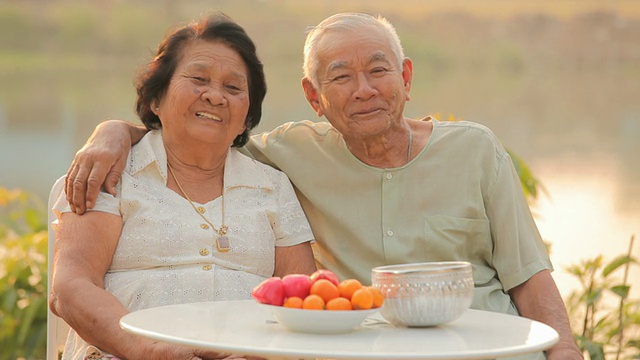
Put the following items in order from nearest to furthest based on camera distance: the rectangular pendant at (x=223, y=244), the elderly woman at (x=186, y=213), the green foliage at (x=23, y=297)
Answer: the elderly woman at (x=186, y=213) → the rectangular pendant at (x=223, y=244) → the green foliage at (x=23, y=297)

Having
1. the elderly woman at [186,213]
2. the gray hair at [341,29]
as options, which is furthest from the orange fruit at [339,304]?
the gray hair at [341,29]

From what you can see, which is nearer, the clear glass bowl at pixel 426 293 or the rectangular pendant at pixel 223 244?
the clear glass bowl at pixel 426 293

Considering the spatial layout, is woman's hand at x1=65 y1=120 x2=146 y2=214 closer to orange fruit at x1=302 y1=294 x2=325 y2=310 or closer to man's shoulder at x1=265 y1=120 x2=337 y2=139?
man's shoulder at x1=265 y1=120 x2=337 y2=139

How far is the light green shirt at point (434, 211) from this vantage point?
2779 mm

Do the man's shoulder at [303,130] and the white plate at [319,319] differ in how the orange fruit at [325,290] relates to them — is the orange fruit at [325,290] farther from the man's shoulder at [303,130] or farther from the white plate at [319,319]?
the man's shoulder at [303,130]

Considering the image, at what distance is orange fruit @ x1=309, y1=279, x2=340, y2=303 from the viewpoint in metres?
1.95

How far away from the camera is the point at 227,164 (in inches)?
112

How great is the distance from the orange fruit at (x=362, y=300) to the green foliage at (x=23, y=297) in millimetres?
2308

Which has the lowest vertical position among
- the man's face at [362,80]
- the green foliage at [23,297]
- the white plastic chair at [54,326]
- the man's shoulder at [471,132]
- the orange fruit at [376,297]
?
the green foliage at [23,297]

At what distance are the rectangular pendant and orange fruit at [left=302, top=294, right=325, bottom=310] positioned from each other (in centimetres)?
78

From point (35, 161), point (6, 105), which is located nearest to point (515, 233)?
point (35, 161)

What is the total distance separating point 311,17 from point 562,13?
8.60ft

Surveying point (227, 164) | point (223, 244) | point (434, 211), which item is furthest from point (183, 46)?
point (434, 211)

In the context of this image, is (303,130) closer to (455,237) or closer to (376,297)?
(455,237)
